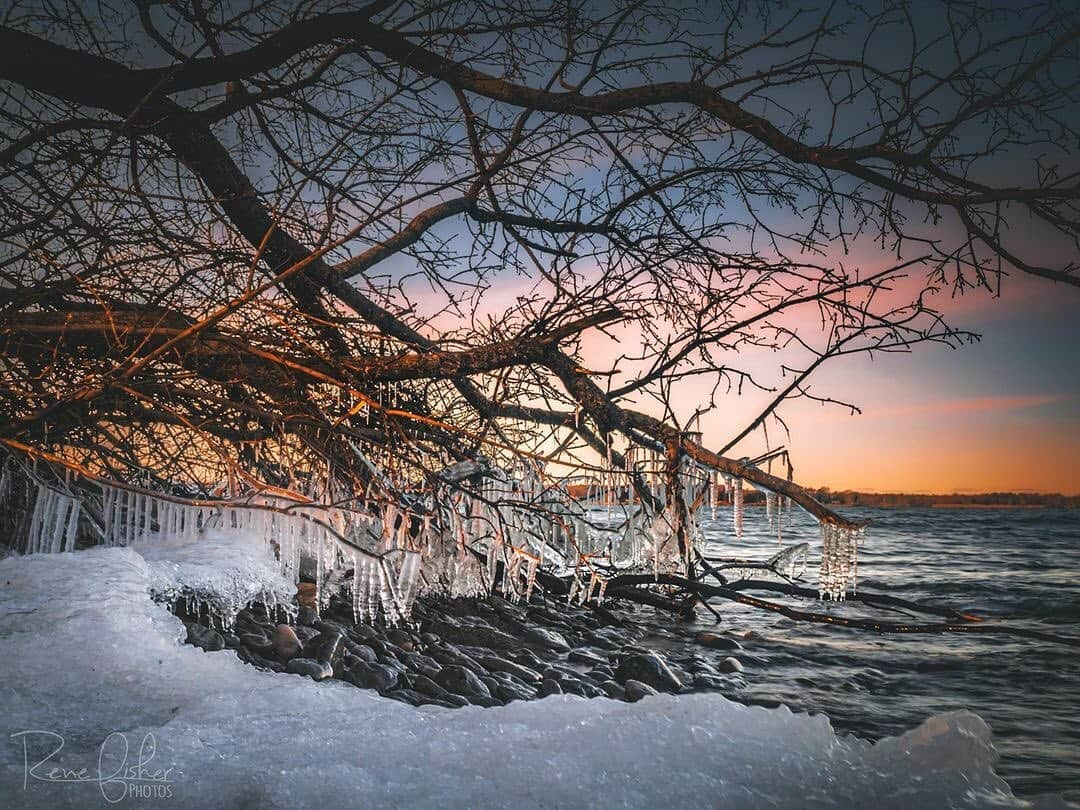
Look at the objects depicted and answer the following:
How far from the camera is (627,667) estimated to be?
4.70m

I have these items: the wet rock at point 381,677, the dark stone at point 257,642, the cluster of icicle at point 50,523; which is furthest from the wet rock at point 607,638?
the cluster of icicle at point 50,523

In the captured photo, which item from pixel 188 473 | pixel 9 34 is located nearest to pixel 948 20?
pixel 188 473

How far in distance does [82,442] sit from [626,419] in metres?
3.03

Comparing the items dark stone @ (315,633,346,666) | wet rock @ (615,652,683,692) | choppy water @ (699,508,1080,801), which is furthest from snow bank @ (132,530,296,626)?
choppy water @ (699,508,1080,801)

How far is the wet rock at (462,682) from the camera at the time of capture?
392cm

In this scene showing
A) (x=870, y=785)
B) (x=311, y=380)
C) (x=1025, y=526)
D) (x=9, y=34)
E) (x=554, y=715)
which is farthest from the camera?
(x=1025, y=526)

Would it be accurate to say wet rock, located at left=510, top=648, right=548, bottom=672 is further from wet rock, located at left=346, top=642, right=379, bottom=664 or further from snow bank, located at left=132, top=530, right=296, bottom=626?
snow bank, located at left=132, top=530, right=296, bottom=626

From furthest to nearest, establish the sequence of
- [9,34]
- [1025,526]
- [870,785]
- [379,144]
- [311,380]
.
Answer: [1025,526], [379,144], [9,34], [311,380], [870,785]

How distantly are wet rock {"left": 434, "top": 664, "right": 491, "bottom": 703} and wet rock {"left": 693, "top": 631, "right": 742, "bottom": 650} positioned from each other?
2.56 m

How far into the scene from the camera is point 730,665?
5.43 metres

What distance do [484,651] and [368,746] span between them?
230 cm

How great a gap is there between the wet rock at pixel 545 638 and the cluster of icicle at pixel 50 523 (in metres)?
3.03

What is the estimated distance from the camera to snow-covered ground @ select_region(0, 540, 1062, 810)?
2.32 m

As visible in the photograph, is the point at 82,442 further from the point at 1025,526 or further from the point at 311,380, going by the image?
the point at 1025,526
